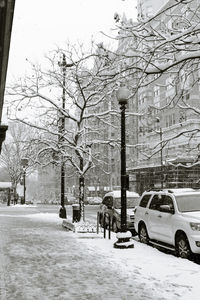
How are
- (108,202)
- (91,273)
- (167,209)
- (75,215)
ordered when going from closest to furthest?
(91,273) → (167,209) → (75,215) → (108,202)

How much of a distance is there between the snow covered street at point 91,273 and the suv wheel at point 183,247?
0.56m

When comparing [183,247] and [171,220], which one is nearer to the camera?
[183,247]

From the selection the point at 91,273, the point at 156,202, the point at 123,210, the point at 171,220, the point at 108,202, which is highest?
the point at 108,202

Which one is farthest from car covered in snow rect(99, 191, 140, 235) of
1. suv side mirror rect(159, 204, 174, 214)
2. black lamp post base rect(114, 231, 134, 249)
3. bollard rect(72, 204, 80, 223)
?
suv side mirror rect(159, 204, 174, 214)

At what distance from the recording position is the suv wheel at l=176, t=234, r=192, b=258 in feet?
34.7

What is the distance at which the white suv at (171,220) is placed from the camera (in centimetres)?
1052

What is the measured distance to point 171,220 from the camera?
11570 mm

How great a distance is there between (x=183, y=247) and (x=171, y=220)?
3.28ft

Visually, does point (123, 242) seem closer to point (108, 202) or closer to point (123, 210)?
point (123, 210)

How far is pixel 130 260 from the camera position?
1005 centimetres

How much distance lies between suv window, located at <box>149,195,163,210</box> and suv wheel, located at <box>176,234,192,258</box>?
209 cm

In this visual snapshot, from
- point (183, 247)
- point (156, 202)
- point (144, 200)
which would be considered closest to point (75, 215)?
point (144, 200)

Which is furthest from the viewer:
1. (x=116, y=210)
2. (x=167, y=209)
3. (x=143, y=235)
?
(x=116, y=210)

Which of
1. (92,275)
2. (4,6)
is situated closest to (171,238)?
(92,275)
